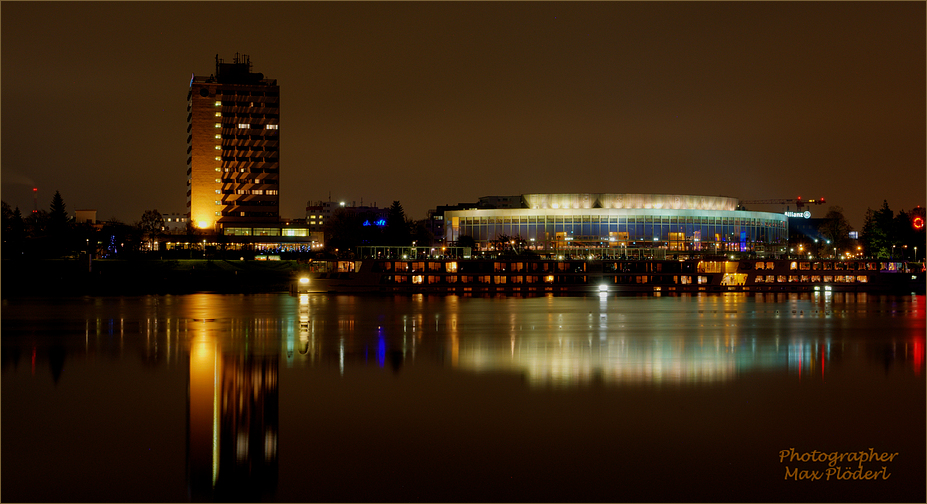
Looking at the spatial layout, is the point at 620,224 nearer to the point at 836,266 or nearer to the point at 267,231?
the point at 836,266

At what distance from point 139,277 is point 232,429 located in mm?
73070

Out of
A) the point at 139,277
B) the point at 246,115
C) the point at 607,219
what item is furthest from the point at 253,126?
the point at 607,219

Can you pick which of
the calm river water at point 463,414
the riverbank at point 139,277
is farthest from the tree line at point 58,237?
the calm river water at point 463,414

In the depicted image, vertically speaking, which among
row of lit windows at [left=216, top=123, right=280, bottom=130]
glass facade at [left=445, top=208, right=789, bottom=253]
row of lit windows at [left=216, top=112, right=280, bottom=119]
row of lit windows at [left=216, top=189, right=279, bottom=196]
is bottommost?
glass facade at [left=445, top=208, right=789, bottom=253]

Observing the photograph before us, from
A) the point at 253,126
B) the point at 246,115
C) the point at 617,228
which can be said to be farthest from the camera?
the point at 253,126

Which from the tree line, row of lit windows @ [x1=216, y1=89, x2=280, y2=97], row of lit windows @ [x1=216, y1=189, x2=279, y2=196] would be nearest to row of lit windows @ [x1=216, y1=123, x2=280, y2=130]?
row of lit windows @ [x1=216, y1=89, x2=280, y2=97]

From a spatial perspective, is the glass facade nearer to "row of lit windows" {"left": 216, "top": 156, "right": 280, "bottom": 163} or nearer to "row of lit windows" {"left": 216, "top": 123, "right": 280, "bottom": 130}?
"row of lit windows" {"left": 216, "top": 156, "right": 280, "bottom": 163}

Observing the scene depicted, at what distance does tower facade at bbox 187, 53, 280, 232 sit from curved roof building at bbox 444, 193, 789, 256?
5295cm

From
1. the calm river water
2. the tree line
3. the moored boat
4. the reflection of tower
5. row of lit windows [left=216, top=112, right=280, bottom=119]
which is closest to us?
the reflection of tower

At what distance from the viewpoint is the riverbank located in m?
78.8

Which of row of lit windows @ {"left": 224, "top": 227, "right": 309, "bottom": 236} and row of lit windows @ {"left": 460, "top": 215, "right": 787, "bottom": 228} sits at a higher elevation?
row of lit windows @ {"left": 460, "top": 215, "right": 787, "bottom": 228}

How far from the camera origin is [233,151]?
153875 millimetres

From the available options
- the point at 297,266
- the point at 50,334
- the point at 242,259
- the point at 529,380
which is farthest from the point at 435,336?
the point at 242,259

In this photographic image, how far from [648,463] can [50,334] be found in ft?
99.2
